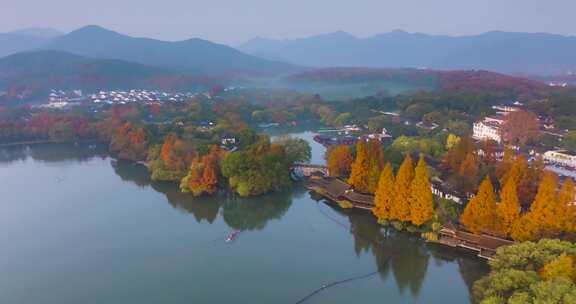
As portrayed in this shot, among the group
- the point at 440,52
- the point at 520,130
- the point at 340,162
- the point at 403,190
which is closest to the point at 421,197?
the point at 403,190

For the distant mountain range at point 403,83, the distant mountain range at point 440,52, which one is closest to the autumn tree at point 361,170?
the distant mountain range at point 403,83

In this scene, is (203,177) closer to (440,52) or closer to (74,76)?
(74,76)

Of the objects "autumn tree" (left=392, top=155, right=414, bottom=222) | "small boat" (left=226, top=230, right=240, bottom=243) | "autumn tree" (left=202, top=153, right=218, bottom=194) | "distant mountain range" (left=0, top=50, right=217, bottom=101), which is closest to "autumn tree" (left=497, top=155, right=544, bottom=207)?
"autumn tree" (left=392, top=155, right=414, bottom=222)

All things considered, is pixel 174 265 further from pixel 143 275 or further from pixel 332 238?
pixel 332 238

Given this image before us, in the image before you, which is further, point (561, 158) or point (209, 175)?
point (561, 158)

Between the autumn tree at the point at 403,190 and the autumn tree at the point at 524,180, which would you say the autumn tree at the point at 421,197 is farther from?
the autumn tree at the point at 524,180

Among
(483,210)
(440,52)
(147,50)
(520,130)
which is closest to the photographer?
(483,210)

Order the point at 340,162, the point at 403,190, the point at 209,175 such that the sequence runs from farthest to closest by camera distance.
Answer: the point at 340,162, the point at 209,175, the point at 403,190
